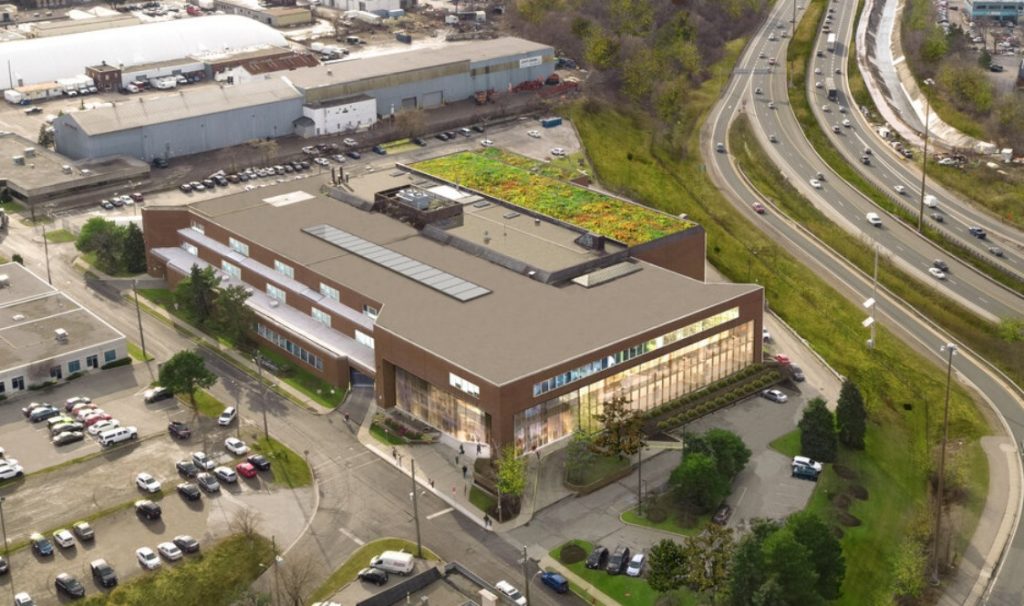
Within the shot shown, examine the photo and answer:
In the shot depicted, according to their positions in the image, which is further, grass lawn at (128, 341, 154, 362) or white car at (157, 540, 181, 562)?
grass lawn at (128, 341, 154, 362)

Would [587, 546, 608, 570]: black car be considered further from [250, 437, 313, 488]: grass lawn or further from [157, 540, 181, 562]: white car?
[157, 540, 181, 562]: white car

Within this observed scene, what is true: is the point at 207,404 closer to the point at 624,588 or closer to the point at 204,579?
the point at 204,579

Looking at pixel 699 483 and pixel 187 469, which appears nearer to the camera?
pixel 699 483

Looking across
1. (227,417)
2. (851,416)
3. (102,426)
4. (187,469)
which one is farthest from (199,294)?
(851,416)

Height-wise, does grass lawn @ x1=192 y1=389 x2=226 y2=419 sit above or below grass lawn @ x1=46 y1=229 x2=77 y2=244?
below

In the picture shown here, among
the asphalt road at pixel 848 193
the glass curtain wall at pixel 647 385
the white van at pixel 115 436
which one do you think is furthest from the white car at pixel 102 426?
the asphalt road at pixel 848 193

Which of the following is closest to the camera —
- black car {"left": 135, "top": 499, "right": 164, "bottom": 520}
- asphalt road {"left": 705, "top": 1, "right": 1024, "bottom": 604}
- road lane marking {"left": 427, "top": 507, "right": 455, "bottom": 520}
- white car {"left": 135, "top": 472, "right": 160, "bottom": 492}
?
asphalt road {"left": 705, "top": 1, "right": 1024, "bottom": 604}

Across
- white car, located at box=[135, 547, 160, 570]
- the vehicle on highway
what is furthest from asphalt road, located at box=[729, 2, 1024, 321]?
white car, located at box=[135, 547, 160, 570]
